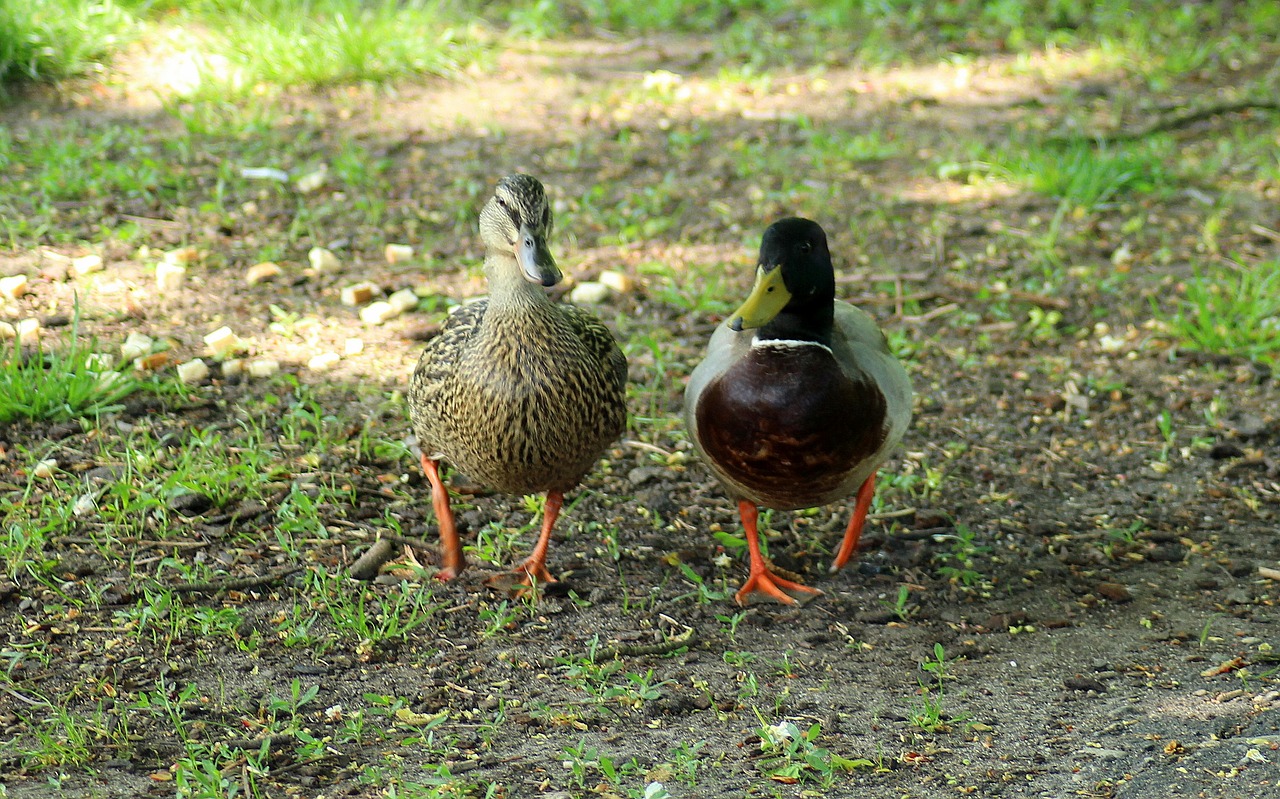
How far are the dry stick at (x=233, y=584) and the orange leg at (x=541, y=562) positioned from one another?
0.58m

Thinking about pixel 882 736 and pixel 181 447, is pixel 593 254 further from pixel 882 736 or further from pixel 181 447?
pixel 882 736

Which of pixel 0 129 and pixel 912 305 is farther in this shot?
pixel 0 129

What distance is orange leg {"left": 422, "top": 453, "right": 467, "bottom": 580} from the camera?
3.55 meters

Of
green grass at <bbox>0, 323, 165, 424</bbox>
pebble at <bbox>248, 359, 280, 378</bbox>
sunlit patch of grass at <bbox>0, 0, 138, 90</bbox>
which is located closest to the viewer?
green grass at <bbox>0, 323, 165, 424</bbox>

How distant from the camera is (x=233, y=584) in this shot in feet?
11.1

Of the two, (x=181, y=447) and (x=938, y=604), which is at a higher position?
(x=181, y=447)

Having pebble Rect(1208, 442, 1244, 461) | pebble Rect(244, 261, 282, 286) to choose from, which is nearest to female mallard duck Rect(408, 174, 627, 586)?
pebble Rect(244, 261, 282, 286)

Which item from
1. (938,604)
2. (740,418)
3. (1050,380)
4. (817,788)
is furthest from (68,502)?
(1050,380)

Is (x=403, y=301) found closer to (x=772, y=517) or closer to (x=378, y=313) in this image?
(x=378, y=313)

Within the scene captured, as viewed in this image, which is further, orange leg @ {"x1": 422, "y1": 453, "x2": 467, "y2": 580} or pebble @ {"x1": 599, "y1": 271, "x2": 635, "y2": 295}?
pebble @ {"x1": 599, "y1": 271, "x2": 635, "y2": 295}

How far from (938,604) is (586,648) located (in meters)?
1.06

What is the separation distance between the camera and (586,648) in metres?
3.26

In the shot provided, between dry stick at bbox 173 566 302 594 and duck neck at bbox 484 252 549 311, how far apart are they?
98 cm

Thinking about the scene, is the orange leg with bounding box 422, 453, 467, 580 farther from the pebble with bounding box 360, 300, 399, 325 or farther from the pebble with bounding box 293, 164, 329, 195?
the pebble with bounding box 293, 164, 329, 195
